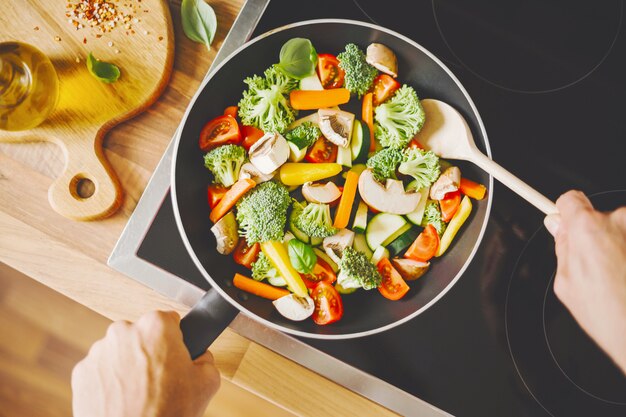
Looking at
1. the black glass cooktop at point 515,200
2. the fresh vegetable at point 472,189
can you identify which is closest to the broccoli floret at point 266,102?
the black glass cooktop at point 515,200

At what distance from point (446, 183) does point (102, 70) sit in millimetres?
889

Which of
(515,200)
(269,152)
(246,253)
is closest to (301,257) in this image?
(246,253)

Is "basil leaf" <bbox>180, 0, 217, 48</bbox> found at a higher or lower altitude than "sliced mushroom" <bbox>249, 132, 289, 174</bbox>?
higher

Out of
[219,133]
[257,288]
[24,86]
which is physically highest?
Answer: [219,133]

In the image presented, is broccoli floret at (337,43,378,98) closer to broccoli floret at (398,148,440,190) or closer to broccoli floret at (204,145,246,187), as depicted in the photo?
broccoli floret at (398,148,440,190)

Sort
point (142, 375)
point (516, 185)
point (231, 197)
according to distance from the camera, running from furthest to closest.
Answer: point (231, 197), point (516, 185), point (142, 375)

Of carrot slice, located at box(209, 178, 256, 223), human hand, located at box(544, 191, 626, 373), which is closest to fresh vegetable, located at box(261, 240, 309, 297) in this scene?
carrot slice, located at box(209, 178, 256, 223)

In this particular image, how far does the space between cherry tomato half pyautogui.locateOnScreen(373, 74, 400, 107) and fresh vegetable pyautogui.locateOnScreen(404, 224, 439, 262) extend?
14.0 inches

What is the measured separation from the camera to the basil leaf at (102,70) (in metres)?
1.23

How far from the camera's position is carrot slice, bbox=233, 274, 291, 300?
1.22m

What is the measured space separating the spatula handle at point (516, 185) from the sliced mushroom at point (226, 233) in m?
0.59

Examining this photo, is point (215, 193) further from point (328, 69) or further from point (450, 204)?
point (450, 204)

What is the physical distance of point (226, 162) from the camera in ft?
3.96

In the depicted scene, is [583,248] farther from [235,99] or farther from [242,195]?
[235,99]
